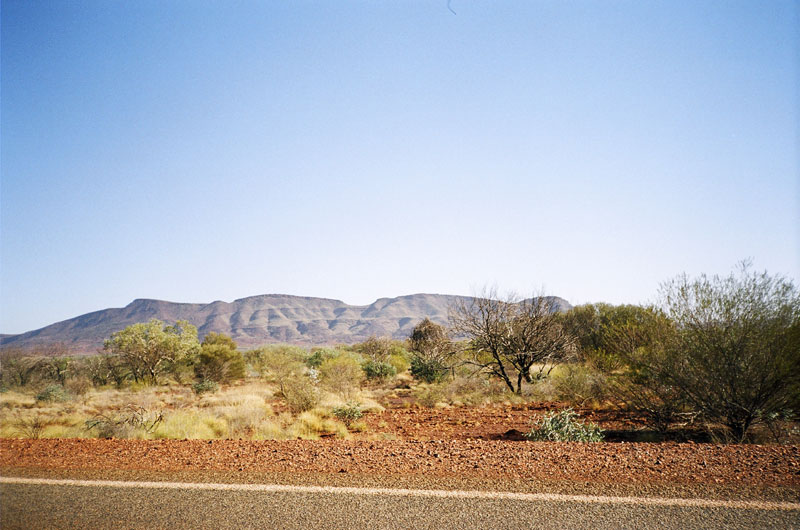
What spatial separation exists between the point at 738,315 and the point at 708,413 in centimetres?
205

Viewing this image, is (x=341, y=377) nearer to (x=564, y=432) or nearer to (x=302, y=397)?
(x=302, y=397)

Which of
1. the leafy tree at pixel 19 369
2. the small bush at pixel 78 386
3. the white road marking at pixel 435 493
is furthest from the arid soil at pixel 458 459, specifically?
the leafy tree at pixel 19 369

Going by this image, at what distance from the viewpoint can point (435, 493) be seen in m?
4.85

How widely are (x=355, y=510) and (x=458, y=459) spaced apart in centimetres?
206

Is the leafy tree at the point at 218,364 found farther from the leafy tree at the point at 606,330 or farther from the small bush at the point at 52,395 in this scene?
the leafy tree at the point at 606,330

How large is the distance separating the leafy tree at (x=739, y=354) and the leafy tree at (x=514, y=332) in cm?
905

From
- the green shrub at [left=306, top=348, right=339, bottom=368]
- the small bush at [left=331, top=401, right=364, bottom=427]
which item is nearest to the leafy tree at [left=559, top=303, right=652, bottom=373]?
the small bush at [left=331, top=401, right=364, bottom=427]

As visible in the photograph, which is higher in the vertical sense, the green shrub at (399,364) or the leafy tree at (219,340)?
the leafy tree at (219,340)

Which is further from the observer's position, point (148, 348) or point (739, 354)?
point (148, 348)

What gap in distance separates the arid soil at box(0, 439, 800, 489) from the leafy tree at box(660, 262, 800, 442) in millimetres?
2366

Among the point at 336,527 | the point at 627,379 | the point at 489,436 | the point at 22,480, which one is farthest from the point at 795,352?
the point at 22,480

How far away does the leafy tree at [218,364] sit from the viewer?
26078mm

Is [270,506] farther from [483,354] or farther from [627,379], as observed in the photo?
[483,354]

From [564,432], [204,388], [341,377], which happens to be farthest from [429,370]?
[564,432]
